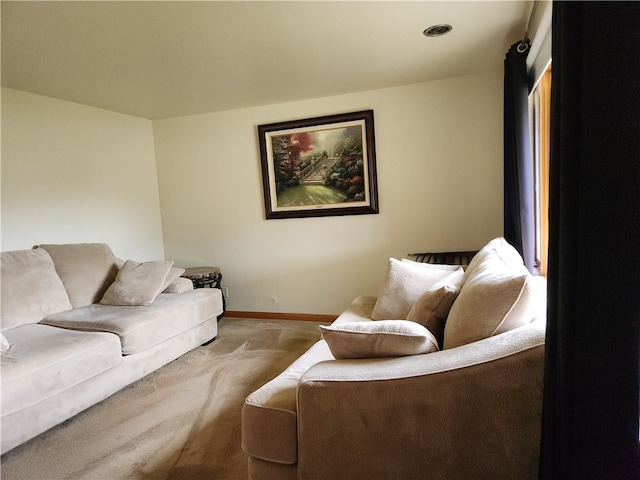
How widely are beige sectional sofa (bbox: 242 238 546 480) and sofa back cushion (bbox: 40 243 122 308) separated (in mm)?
2337

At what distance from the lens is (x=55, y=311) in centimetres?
297

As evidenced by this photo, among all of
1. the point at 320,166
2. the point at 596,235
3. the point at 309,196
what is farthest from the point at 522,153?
the point at 309,196

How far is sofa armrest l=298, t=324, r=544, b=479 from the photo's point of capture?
1135 millimetres

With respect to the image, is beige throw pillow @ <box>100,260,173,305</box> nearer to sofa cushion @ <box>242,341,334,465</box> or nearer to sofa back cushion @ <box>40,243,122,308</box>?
sofa back cushion @ <box>40,243,122,308</box>

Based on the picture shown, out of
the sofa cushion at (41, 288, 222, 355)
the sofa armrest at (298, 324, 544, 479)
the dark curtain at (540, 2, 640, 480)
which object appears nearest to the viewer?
the dark curtain at (540, 2, 640, 480)

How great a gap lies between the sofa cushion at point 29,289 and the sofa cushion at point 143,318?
95 mm

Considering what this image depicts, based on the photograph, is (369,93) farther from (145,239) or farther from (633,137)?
(633,137)

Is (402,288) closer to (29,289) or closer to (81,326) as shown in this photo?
(81,326)

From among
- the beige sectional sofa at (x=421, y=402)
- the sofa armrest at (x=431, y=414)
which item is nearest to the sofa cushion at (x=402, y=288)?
the beige sectional sofa at (x=421, y=402)

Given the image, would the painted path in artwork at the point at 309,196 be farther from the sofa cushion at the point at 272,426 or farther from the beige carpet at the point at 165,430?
the sofa cushion at the point at 272,426

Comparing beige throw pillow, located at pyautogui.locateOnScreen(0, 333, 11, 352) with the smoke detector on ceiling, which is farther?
the smoke detector on ceiling

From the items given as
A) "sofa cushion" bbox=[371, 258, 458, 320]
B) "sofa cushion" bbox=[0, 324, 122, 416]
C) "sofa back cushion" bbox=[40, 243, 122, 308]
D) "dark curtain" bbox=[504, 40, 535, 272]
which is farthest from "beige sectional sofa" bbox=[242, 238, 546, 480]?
"sofa back cushion" bbox=[40, 243, 122, 308]

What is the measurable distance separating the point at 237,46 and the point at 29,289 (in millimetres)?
2205

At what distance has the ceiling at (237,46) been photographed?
2068 mm
